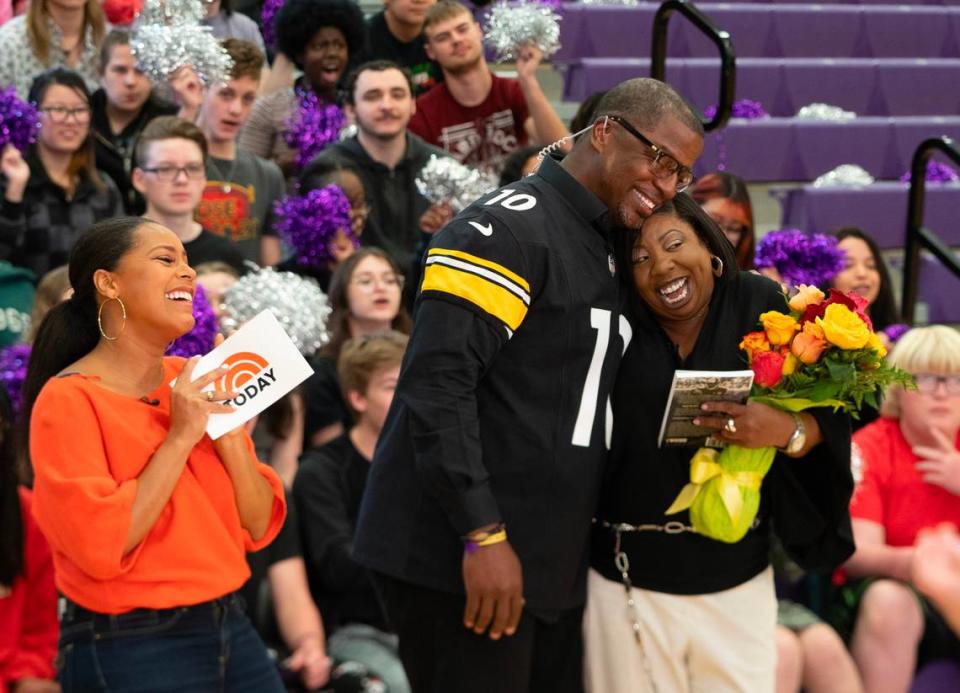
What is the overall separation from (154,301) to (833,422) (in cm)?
145

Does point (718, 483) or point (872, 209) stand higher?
point (872, 209)

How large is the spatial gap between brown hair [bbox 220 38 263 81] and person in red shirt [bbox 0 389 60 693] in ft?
8.28

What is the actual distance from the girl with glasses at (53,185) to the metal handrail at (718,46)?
223cm

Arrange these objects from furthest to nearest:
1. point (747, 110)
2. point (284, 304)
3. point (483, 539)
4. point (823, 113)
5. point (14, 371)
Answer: point (823, 113) → point (747, 110) → point (284, 304) → point (14, 371) → point (483, 539)

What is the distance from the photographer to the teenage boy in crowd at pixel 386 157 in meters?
5.74

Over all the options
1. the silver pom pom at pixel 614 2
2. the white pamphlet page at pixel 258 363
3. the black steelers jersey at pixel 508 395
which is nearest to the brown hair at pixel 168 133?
the white pamphlet page at pixel 258 363

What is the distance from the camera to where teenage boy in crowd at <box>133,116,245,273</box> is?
4914 mm

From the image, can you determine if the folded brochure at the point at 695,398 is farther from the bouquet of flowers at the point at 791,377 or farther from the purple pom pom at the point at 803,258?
the purple pom pom at the point at 803,258

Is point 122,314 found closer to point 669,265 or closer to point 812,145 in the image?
point 669,265

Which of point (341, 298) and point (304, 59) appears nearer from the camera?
point (341, 298)

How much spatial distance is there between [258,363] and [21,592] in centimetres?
95

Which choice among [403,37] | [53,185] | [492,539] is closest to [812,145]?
[403,37]

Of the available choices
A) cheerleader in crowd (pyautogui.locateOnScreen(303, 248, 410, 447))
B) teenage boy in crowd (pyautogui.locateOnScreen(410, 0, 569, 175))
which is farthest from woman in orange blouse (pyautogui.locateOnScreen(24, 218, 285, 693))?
teenage boy in crowd (pyautogui.locateOnScreen(410, 0, 569, 175))

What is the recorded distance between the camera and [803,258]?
17.3ft
